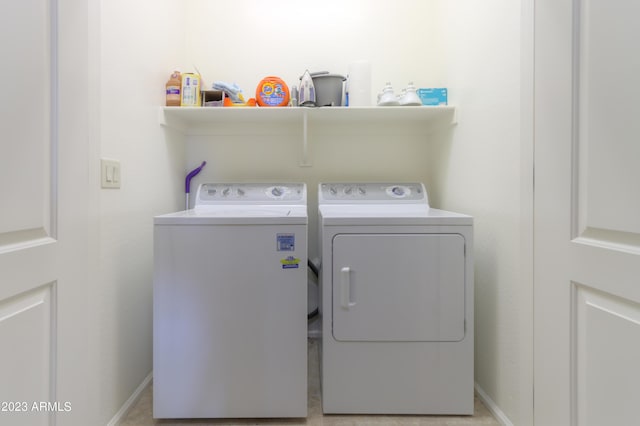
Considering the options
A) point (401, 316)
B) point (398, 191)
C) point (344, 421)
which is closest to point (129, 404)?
point (344, 421)

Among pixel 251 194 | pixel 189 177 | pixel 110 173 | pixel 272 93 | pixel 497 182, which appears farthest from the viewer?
pixel 189 177

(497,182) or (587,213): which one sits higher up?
(497,182)

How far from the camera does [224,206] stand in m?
1.96

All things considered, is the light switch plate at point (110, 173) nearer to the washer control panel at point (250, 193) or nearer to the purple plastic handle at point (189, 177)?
the washer control panel at point (250, 193)

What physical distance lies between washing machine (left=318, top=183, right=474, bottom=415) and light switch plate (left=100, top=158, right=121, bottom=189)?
3.08 ft

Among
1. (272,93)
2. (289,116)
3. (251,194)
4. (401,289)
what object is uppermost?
(272,93)

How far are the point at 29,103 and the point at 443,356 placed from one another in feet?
5.71

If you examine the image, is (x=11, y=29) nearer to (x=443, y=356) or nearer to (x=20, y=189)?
(x=20, y=189)

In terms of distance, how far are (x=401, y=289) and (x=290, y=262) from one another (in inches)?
20.6

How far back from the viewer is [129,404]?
1.48 meters

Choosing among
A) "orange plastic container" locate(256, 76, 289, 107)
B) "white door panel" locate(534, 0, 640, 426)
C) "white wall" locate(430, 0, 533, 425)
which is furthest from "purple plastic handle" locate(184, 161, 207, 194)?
"white door panel" locate(534, 0, 640, 426)

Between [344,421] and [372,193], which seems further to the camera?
[372,193]

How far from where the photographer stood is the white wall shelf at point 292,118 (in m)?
1.84

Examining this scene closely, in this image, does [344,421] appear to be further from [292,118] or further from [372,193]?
[292,118]
